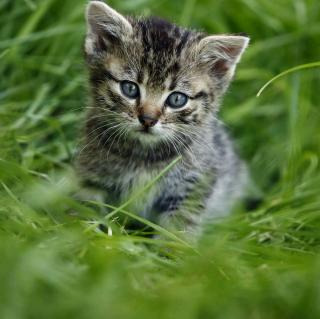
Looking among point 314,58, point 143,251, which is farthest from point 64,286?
point 314,58

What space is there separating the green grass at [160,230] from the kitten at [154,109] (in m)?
0.25

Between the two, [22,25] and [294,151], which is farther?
[22,25]

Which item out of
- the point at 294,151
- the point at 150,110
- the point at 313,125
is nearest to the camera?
the point at 150,110

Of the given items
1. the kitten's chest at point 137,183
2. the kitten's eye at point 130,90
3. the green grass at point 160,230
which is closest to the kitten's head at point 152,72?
the kitten's eye at point 130,90

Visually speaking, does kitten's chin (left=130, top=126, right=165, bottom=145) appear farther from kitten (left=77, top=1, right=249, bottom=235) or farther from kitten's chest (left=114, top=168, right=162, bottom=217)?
kitten's chest (left=114, top=168, right=162, bottom=217)

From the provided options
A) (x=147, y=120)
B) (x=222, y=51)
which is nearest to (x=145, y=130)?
(x=147, y=120)

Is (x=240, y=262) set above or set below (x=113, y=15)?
below

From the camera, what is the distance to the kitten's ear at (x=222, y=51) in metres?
3.99

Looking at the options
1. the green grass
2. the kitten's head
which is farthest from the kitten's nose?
the green grass

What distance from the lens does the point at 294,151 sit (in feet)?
15.6

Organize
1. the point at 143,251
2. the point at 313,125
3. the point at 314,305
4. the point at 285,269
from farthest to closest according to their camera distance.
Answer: the point at 313,125 → the point at 143,251 → the point at 285,269 → the point at 314,305

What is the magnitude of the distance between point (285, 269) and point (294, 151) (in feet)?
6.14

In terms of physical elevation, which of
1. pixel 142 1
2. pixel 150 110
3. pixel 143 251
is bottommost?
pixel 143 251

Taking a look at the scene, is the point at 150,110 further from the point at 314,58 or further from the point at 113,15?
the point at 314,58
